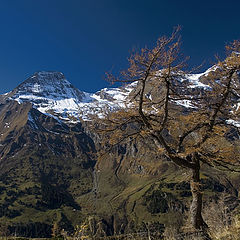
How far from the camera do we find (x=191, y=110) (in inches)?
526

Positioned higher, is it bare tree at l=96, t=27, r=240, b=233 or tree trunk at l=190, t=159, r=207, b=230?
bare tree at l=96, t=27, r=240, b=233

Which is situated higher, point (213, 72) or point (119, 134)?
point (213, 72)

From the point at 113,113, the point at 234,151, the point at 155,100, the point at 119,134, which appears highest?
Answer: the point at 155,100

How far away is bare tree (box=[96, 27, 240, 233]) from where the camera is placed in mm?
10977

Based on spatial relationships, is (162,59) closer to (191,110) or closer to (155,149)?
(191,110)

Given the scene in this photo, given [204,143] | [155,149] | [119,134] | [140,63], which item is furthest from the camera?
[155,149]

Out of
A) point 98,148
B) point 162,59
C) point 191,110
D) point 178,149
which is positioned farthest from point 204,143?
point 98,148

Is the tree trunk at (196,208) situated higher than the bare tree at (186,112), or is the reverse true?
the bare tree at (186,112)

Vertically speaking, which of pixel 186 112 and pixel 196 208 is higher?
pixel 186 112

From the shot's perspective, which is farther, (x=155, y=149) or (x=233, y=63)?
(x=155, y=149)

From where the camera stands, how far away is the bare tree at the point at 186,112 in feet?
36.0

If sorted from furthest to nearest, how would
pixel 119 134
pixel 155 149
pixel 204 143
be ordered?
pixel 155 149, pixel 119 134, pixel 204 143

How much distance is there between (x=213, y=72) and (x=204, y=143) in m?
3.82

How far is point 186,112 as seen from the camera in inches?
532
